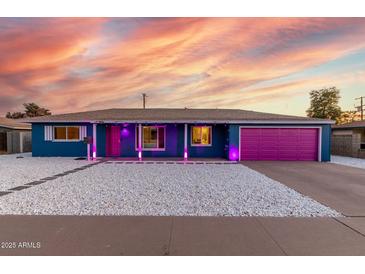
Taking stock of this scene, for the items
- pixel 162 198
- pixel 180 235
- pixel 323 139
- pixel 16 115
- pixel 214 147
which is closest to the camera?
pixel 180 235

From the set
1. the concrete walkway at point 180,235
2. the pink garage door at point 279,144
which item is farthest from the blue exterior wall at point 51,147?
the concrete walkway at point 180,235

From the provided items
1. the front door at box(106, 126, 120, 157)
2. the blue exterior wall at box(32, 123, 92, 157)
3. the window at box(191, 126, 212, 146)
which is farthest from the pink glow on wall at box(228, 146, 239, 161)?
the blue exterior wall at box(32, 123, 92, 157)

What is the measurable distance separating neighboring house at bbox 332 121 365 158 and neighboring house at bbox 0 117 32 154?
82.8ft

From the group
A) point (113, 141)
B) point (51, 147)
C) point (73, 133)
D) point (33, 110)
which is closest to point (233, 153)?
point (113, 141)

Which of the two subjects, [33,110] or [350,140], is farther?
[33,110]

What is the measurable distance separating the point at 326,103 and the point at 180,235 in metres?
45.0

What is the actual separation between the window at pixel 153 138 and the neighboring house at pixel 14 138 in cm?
1009

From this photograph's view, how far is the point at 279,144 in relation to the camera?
47.1 ft

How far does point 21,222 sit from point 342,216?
6.09 meters

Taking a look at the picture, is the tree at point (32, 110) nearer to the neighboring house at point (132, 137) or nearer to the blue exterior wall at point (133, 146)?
the blue exterior wall at point (133, 146)

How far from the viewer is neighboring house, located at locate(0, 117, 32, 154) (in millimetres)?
17922

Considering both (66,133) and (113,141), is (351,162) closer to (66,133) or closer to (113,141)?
(113,141)

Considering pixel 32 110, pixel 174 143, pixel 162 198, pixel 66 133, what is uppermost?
pixel 32 110
